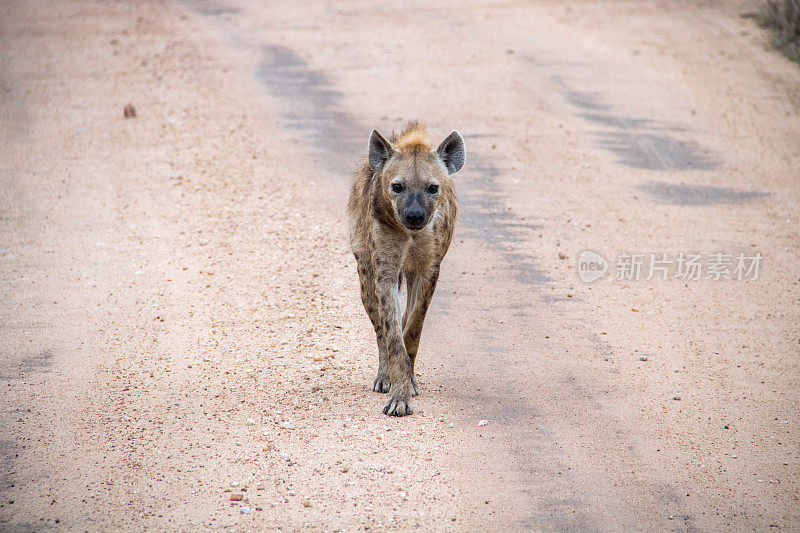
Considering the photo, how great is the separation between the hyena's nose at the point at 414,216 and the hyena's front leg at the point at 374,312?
1.49ft

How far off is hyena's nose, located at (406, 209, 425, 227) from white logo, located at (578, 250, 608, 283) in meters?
2.52

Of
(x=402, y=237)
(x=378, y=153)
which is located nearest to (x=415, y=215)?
(x=402, y=237)

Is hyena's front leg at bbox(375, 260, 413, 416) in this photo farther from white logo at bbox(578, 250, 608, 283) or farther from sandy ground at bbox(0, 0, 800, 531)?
white logo at bbox(578, 250, 608, 283)

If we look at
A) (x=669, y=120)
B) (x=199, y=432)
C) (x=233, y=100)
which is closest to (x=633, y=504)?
(x=199, y=432)

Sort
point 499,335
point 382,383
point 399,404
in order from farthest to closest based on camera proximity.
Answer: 1. point 499,335
2. point 382,383
3. point 399,404

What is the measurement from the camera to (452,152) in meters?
4.64

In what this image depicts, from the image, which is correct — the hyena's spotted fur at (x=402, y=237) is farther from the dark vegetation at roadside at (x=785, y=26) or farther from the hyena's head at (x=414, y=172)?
the dark vegetation at roadside at (x=785, y=26)

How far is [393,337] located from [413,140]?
1146 mm

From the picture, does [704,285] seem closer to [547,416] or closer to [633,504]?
[547,416]

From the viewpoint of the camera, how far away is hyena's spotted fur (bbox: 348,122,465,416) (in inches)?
169

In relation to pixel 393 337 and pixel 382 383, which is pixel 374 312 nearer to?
pixel 393 337

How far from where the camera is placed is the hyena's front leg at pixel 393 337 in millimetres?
4219

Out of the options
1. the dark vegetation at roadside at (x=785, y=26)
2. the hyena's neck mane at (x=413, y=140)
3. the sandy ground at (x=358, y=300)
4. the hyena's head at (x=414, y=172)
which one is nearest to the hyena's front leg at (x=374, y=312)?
the sandy ground at (x=358, y=300)

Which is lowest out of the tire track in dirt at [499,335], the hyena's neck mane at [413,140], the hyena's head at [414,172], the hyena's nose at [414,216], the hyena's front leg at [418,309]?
the tire track in dirt at [499,335]
